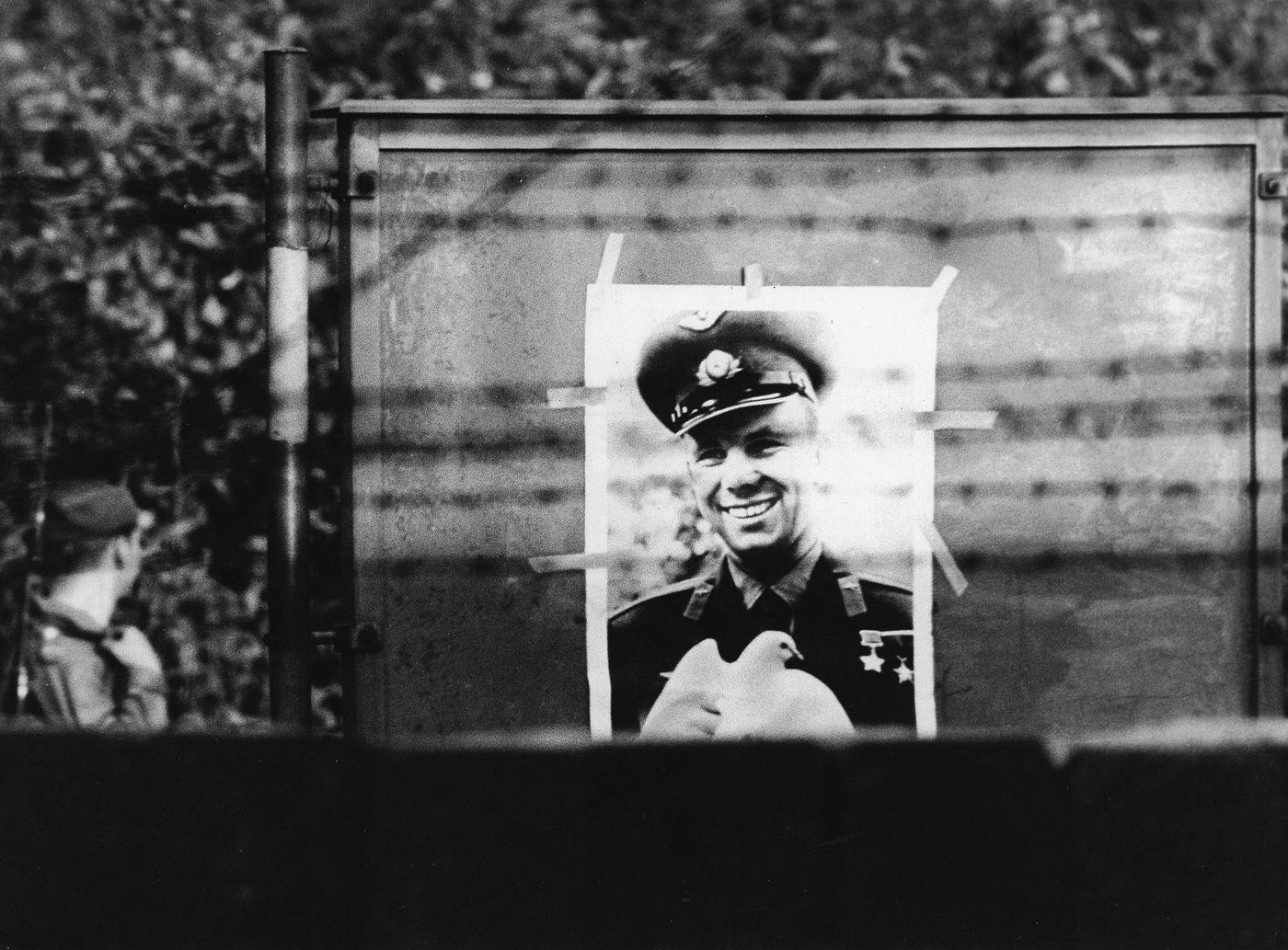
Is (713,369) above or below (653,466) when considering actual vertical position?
above

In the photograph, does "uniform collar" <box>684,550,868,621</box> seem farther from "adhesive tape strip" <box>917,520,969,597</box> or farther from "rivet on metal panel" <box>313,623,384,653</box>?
"rivet on metal panel" <box>313,623,384,653</box>

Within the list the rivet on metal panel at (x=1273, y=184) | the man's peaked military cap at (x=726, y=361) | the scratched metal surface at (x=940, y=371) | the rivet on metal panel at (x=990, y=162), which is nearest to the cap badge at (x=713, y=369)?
the man's peaked military cap at (x=726, y=361)

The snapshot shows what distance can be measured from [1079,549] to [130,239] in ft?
8.11

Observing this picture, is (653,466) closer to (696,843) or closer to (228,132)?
(696,843)

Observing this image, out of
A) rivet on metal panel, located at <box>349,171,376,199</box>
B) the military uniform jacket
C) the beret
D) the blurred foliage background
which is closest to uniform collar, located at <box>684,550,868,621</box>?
the military uniform jacket

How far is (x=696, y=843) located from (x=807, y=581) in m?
0.71

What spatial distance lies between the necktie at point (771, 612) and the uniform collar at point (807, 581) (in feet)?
0.08

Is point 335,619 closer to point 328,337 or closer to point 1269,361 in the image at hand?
point 328,337

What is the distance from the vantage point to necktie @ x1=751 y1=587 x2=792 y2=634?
3086 mm

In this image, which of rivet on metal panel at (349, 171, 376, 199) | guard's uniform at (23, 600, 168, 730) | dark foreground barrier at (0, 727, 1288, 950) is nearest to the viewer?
rivet on metal panel at (349, 171, 376, 199)

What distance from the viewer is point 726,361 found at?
307 cm

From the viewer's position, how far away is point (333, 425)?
3195mm

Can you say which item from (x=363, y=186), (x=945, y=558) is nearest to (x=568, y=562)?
(x=945, y=558)

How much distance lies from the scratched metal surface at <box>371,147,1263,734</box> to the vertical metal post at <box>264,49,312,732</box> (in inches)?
8.3
